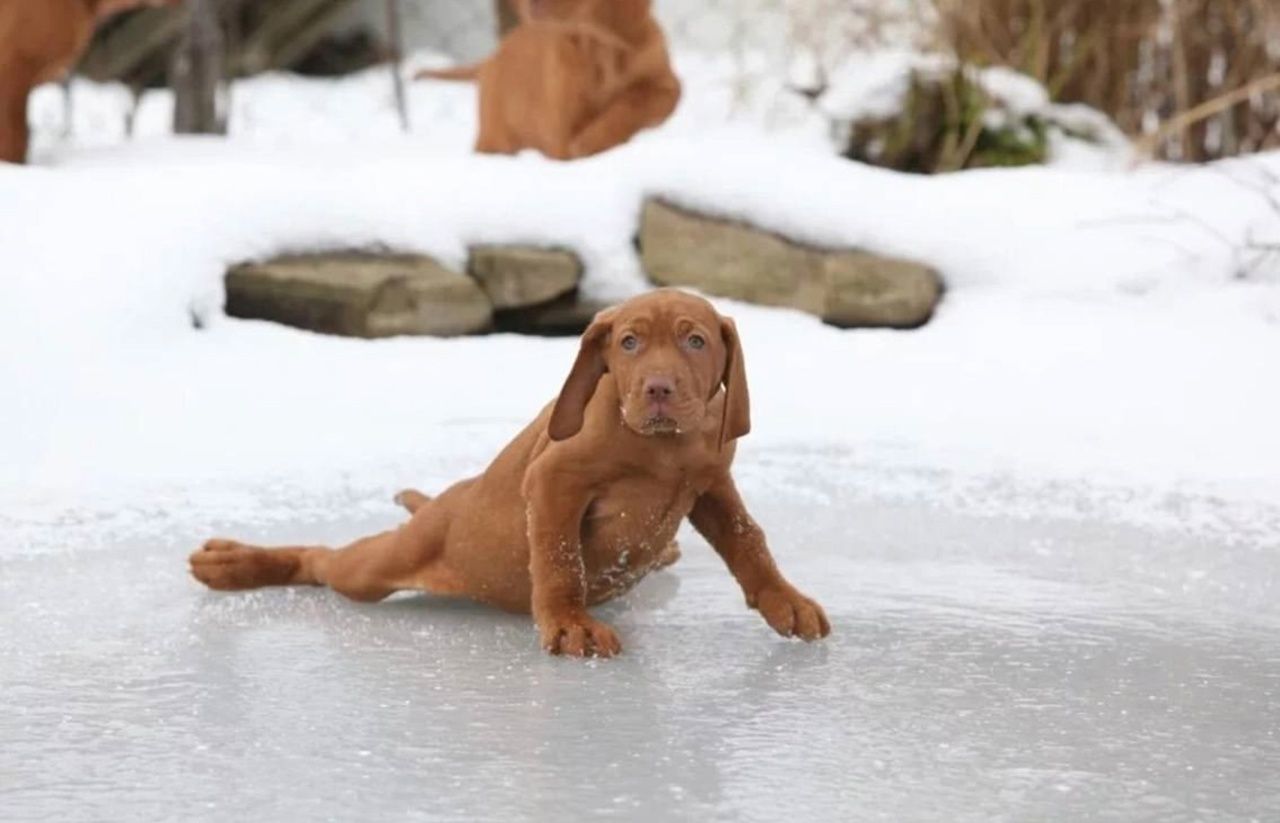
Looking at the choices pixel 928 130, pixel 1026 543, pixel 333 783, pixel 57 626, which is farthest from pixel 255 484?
pixel 928 130

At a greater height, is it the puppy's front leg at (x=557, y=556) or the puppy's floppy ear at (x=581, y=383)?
the puppy's floppy ear at (x=581, y=383)

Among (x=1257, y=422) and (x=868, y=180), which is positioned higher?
(x=868, y=180)

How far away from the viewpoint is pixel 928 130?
16.7 ft

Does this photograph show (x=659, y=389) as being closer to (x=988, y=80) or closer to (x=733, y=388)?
(x=733, y=388)

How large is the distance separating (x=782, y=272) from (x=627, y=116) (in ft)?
2.66

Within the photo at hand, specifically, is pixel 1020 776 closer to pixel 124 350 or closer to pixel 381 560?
pixel 381 560

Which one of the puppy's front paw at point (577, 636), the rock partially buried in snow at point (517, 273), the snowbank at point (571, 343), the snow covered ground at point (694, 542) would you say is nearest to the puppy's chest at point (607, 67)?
the snowbank at point (571, 343)

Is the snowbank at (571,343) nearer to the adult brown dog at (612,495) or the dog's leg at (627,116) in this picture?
the dog's leg at (627,116)

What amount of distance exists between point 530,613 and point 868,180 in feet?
7.47

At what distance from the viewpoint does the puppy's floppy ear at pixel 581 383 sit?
2064mm

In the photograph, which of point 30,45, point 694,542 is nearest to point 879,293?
point 694,542

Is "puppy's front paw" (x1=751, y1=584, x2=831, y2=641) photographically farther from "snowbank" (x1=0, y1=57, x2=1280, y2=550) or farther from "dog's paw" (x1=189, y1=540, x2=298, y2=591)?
"snowbank" (x1=0, y1=57, x2=1280, y2=550)

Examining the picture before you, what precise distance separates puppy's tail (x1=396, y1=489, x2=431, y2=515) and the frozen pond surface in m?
0.10

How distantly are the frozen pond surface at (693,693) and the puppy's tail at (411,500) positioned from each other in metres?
0.10
